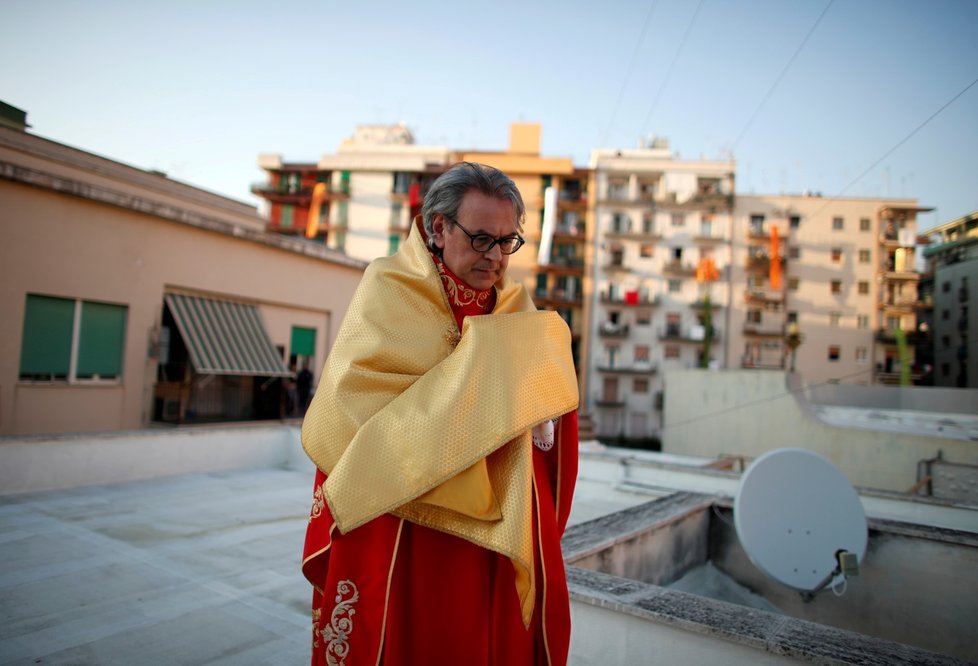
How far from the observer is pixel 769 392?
18.2m

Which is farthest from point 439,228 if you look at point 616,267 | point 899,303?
point 899,303

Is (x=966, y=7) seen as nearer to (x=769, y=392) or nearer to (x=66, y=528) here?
(x=66, y=528)

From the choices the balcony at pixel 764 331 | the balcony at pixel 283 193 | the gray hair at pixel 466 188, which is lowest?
the gray hair at pixel 466 188

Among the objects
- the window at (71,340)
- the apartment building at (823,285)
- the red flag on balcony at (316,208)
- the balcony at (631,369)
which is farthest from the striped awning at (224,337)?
the apartment building at (823,285)

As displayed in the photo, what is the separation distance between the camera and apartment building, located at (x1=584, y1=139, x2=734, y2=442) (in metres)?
36.2

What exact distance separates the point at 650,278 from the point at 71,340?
108 feet

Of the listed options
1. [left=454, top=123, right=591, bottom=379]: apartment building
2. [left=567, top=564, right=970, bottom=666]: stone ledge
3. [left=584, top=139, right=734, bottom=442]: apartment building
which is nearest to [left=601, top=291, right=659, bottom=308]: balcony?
[left=584, top=139, right=734, bottom=442]: apartment building

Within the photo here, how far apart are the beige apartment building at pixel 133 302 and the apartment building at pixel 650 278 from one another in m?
25.0

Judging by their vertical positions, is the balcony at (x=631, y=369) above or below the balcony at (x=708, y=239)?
below

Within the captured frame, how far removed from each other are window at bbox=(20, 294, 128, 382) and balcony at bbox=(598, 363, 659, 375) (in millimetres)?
29338

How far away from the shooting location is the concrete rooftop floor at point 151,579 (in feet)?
8.09

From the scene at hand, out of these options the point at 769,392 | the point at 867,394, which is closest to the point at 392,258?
the point at 769,392

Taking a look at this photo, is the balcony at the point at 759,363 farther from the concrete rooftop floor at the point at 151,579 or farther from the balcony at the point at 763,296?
→ the concrete rooftop floor at the point at 151,579

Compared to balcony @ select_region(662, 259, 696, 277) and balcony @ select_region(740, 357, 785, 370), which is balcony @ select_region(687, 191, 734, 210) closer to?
balcony @ select_region(662, 259, 696, 277)
